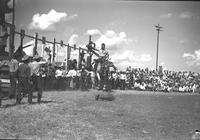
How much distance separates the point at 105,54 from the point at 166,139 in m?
10.4

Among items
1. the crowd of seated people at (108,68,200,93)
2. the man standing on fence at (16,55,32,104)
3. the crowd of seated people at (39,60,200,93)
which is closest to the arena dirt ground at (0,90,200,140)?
the man standing on fence at (16,55,32,104)

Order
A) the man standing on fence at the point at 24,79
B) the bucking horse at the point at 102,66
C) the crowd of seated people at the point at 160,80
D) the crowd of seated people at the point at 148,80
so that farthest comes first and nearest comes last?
the crowd of seated people at the point at 160,80 → the crowd of seated people at the point at 148,80 → the bucking horse at the point at 102,66 → the man standing on fence at the point at 24,79

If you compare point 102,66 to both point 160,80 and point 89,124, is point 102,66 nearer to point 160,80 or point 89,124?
point 89,124

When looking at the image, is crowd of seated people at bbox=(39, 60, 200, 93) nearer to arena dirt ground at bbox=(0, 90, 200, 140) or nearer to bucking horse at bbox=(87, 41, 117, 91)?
bucking horse at bbox=(87, 41, 117, 91)

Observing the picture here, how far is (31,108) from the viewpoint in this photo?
370 inches

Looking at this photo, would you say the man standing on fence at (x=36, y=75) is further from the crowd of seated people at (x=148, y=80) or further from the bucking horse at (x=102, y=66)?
the crowd of seated people at (x=148, y=80)

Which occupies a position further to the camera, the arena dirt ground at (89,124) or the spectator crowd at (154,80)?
the spectator crowd at (154,80)

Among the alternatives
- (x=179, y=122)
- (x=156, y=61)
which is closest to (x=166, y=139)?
(x=179, y=122)

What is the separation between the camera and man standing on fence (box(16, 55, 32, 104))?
10.6 meters

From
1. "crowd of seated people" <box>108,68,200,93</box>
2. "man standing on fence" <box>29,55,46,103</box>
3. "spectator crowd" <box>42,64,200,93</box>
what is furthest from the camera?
"crowd of seated people" <box>108,68,200,93</box>

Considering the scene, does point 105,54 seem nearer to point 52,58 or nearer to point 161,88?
point 52,58

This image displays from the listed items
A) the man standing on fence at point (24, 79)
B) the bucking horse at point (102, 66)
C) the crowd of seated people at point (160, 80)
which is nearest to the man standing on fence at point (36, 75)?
the man standing on fence at point (24, 79)

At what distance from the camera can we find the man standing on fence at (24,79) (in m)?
10.6

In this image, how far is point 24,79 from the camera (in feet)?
35.2
